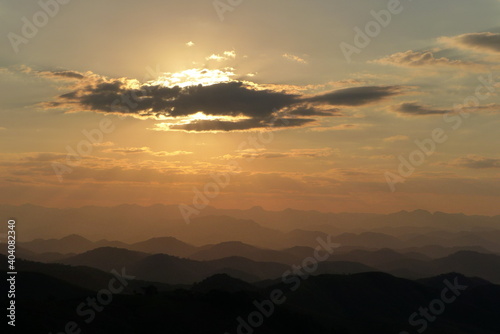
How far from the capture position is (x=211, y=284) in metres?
192

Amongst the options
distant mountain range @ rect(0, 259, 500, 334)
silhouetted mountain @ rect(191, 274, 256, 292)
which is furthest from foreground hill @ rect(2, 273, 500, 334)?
silhouetted mountain @ rect(191, 274, 256, 292)

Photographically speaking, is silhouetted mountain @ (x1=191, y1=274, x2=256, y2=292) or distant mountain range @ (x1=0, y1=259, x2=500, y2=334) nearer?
distant mountain range @ (x1=0, y1=259, x2=500, y2=334)

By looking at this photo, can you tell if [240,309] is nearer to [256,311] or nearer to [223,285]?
[256,311]

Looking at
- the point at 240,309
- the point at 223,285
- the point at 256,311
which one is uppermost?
the point at 240,309

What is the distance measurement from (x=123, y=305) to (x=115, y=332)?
11.6 m

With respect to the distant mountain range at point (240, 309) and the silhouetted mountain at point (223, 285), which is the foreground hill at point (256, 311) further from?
the silhouetted mountain at point (223, 285)

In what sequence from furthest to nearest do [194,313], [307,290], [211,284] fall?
[211,284] < [307,290] < [194,313]

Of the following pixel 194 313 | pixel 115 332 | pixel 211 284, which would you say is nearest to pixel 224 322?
pixel 194 313

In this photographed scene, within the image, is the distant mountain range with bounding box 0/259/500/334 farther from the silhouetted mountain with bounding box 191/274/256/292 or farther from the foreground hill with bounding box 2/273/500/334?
the silhouetted mountain with bounding box 191/274/256/292

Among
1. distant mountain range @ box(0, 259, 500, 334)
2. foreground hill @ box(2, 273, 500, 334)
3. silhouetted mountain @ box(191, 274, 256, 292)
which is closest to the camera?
foreground hill @ box(2, 273, 500, 334)

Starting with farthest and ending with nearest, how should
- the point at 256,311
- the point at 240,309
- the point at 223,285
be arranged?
the point at 223,285 → the point at 256,311 → the point at 240,309

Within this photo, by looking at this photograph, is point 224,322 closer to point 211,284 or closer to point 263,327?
point 263,327

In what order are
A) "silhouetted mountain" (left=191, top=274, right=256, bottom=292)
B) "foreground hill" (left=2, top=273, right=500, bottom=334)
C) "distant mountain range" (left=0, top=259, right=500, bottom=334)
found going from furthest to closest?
"silhouetted mountain" (left=191, top=274, right=256, bottom=292)
"distant mountain range" (left=0, top=259, right=500, bottom=334)
"foreground hill" (left=2, top=273, right=500, bottom=334)

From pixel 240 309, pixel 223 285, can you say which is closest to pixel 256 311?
pixel 240 309
